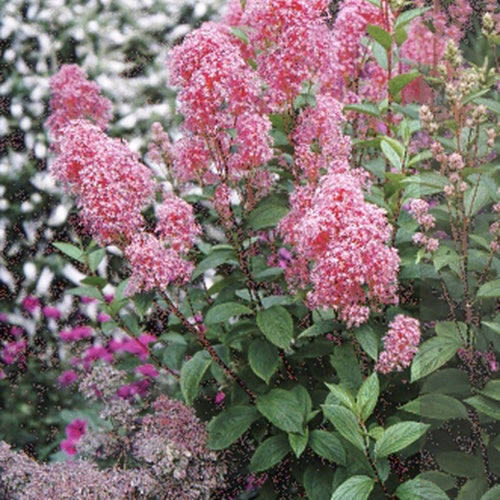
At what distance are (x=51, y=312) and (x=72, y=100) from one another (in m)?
1.41

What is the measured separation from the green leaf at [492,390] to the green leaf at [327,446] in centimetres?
37

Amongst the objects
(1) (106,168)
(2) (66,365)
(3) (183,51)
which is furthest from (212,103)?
(2) (66,365)

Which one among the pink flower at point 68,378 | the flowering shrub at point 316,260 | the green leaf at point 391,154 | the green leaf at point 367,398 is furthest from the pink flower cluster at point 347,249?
the pink flower at point 68,378

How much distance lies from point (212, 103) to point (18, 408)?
229 cm

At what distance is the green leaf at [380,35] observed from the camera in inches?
82.4

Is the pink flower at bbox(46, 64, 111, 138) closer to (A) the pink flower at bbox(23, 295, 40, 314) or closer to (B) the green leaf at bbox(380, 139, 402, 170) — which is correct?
(B) the green leaf at bbox(380, 139, 402, 170)

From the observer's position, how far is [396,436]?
167 cm

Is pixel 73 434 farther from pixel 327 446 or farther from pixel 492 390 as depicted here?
pixel 492 390

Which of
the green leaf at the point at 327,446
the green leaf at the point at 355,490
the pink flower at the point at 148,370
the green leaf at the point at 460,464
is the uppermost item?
the green leaf at the point at 355,490

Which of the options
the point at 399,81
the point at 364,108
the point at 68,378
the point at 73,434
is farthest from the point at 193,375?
the point at 68,378

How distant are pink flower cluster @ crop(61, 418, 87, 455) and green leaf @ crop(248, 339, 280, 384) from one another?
4.56ft

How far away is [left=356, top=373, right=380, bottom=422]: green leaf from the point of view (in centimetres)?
166

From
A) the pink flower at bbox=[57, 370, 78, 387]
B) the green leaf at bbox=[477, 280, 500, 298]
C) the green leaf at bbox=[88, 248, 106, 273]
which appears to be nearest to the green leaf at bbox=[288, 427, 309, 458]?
the green leaf at bbox=[477, 280, 500, 298]

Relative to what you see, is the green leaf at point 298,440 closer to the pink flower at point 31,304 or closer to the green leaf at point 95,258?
the green leaf at point 95,258
